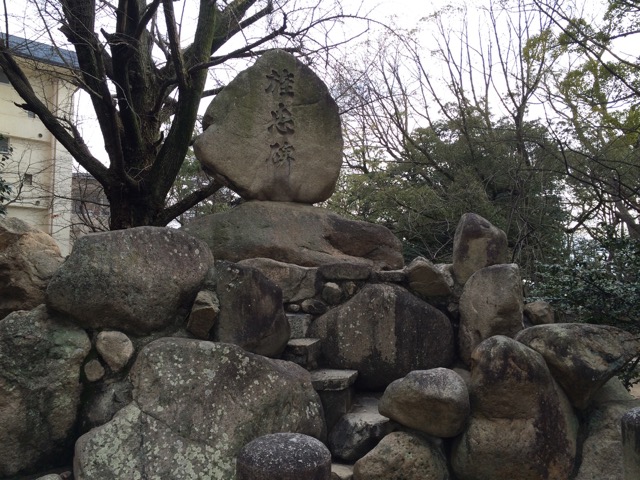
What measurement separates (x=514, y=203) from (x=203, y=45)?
585 centimetres

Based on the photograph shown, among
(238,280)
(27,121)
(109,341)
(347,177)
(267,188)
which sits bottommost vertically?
(109,341)

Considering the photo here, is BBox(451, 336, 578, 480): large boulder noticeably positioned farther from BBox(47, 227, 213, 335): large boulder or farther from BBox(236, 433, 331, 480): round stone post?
BBox(47, 227, 213, 335): large boulder

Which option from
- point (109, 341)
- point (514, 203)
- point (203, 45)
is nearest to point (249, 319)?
point (109, 341)

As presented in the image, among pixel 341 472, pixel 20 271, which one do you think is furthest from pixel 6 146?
pixel 341 472

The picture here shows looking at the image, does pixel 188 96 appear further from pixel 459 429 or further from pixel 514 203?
pixel 514 203

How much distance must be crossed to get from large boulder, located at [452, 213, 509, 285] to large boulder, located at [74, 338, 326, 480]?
1475 mm

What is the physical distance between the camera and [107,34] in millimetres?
5961

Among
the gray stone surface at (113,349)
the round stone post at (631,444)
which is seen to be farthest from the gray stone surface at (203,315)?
the round stone post at (631,444)

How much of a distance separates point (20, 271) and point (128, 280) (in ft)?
1.93

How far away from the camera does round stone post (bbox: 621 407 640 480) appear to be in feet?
7.72

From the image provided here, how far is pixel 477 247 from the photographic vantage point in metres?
3.89

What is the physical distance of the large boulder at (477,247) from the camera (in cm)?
388

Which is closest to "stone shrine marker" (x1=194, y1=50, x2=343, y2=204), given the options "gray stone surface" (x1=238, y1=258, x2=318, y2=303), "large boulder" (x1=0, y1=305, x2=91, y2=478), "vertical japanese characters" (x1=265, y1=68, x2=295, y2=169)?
"vertical japanese characters" (x1=265, y1=68, x2=295, y2=169)

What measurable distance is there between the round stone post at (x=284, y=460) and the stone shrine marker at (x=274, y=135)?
237 centimetres
